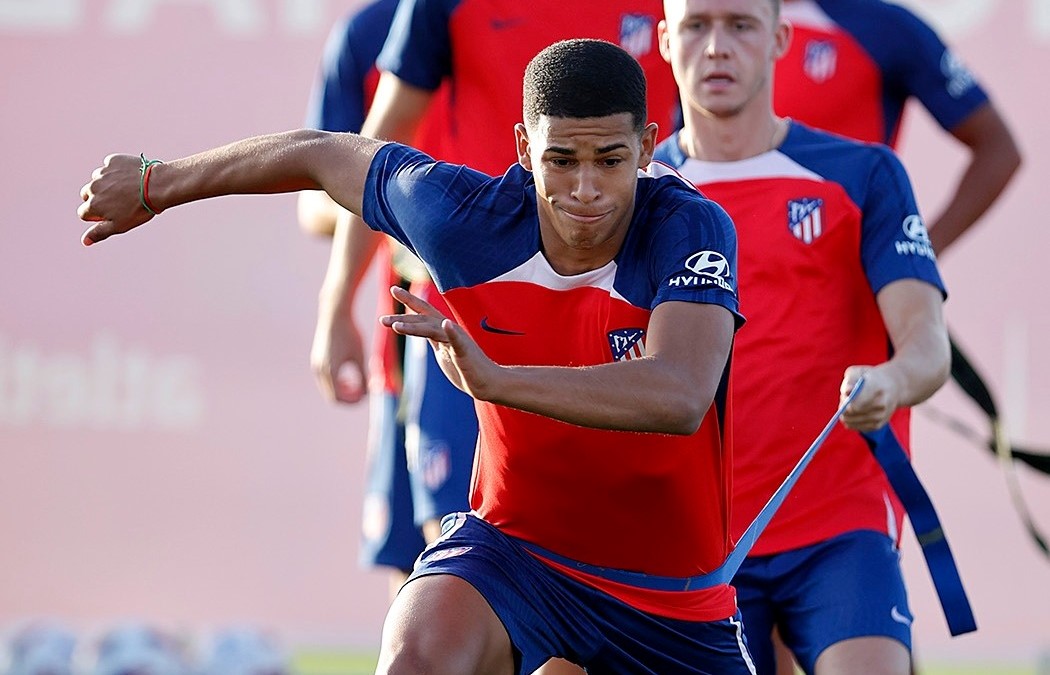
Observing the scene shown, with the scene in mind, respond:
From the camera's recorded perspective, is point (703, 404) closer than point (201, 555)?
Yes

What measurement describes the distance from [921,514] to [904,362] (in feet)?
1.42

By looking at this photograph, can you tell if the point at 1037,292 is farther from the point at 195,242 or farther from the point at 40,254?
the point at 40,254

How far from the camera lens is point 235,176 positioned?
4016mm

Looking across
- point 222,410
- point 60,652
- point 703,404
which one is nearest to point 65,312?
point 222,410

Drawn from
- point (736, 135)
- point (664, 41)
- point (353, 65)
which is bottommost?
point (736, 135)

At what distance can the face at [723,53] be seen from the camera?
4723 mm

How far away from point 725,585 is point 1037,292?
181 inches

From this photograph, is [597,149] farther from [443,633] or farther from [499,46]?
[499,46]

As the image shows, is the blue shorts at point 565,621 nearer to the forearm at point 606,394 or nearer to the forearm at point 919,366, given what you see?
the forearm at point 606,394

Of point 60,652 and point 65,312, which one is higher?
point 65,312

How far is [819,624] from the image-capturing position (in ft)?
14.5

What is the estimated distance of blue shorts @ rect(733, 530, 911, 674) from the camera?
434 cm

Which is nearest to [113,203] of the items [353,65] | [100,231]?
[100,231]

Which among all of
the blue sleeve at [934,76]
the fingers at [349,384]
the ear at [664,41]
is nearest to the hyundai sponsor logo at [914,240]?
the ear at [664,41]
